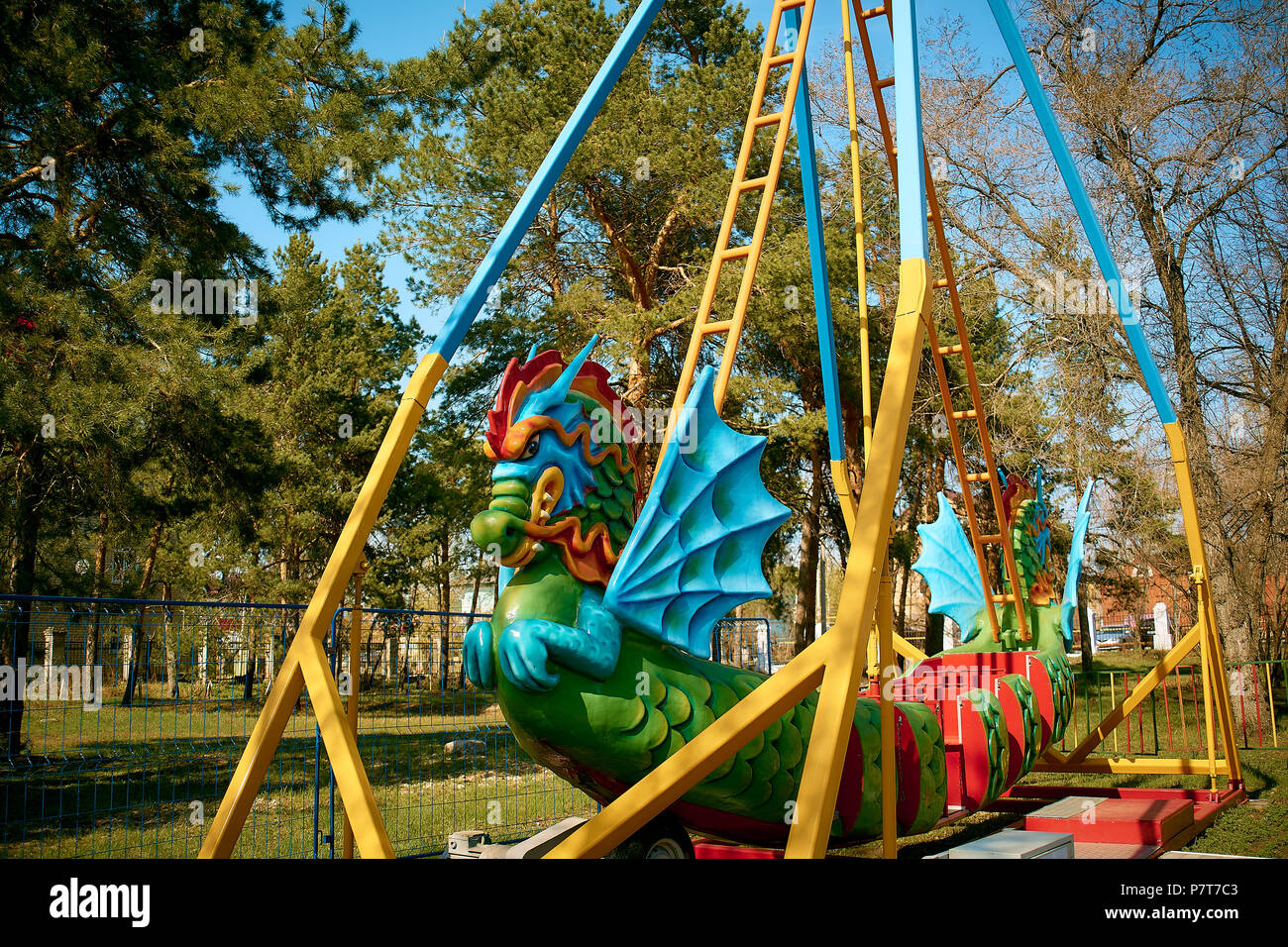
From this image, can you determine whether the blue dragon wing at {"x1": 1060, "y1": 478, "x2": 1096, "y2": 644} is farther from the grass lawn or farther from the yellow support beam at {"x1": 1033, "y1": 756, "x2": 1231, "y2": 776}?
the yellow support beam at {"x1": 1033, "y1": 756, "x2": 1231, "y2": 776}

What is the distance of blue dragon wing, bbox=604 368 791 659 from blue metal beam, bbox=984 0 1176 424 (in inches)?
140

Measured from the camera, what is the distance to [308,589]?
2161 centimetres

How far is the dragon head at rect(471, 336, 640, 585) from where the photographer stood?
3.69m

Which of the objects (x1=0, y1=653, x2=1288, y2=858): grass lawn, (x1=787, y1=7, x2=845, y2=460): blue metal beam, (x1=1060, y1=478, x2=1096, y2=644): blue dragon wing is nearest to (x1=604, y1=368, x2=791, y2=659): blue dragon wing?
(x1=787, y1=7, x2=845, y2=460): blue metal beam

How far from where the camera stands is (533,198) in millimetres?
4344

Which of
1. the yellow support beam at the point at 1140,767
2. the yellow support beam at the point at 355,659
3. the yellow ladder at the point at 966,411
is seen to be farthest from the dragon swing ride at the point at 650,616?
the yellow support beam at the point at 1140,767

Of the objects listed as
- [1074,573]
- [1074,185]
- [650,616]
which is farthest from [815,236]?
[1074,573]

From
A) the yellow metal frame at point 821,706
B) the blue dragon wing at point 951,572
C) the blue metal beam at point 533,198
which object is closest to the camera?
the yellow metal frame at point 821,706

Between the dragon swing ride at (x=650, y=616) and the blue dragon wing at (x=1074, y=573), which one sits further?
the blue dragon wing at (x=1074, y=573)

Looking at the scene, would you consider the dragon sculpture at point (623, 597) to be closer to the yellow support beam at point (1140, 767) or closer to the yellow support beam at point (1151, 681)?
the yellow support beam at point (1151, 681)

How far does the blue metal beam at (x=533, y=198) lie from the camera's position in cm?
408

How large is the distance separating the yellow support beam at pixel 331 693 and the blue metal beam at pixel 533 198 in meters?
0.19

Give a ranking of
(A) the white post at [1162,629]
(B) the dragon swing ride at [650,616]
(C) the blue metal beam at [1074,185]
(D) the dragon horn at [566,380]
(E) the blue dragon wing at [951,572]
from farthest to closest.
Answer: (A) the white post at [1162,629] → (E) the blue dragon wing at [951,572] → (C) the blue metal beam at [1074,185] → (D) the dragon horn at [566,380] → (B) the dragon swing ride at [650,616]
